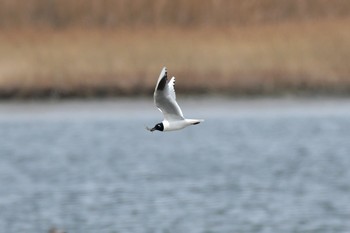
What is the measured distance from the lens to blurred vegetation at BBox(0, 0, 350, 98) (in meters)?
39.8

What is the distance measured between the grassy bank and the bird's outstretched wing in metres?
24.2

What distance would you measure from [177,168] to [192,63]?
38.2ft

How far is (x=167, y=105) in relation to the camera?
1459 centimetres

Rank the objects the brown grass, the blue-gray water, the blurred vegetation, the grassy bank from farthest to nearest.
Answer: the brown grass, the blurred vegetation, the grassy bank, the blue-gray water

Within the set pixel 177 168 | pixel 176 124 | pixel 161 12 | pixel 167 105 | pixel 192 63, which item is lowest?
pixel 177 168

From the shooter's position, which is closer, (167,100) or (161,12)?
(167,100)

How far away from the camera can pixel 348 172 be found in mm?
27266

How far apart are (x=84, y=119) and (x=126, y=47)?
10.4 ft

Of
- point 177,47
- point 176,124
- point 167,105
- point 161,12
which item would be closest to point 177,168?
point 177,47

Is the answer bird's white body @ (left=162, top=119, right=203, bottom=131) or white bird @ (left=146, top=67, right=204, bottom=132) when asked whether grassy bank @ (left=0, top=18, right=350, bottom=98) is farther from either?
bird's white body @ (left=162, top=119, right=203, bottom=131)

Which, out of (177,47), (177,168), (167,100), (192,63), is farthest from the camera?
(177,47)

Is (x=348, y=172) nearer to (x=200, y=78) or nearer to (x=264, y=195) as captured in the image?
(x=264, y=195)

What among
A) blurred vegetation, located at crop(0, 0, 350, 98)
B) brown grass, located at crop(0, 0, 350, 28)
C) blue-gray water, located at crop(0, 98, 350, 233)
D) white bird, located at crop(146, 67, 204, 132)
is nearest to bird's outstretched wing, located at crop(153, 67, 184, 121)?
white bird, located at crop(146, 67, 204, 132)

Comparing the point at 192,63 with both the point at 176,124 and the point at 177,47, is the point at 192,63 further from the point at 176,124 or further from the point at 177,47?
the point at 176,124
